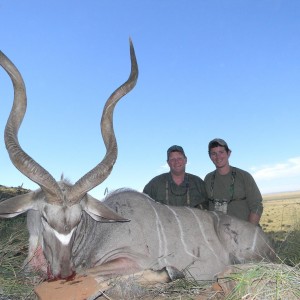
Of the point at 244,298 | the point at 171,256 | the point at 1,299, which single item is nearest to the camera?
the point at 244,298

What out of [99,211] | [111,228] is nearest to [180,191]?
[111,228]

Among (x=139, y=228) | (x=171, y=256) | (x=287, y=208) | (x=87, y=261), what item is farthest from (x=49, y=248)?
(x=287, y=208)

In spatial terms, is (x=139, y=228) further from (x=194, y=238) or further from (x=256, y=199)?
(x=256, y=199)

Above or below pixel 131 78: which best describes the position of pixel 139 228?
below

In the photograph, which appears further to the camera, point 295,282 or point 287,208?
point 287,208

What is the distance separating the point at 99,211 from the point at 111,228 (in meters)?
0.29

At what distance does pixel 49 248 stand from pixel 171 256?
40.1 inches

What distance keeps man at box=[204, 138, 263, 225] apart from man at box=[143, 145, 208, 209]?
122mm

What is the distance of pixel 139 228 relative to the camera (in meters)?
3.56

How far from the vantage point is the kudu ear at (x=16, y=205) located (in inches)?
122

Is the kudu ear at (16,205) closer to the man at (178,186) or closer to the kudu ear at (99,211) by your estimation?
the kudu ear at (99,211)

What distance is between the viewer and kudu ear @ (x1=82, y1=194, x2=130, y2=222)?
3.27m

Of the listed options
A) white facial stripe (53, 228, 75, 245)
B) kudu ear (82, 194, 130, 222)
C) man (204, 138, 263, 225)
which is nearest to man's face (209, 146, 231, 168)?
man (204, 138, 263, 225)

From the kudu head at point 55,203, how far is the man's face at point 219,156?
6.62 feet
